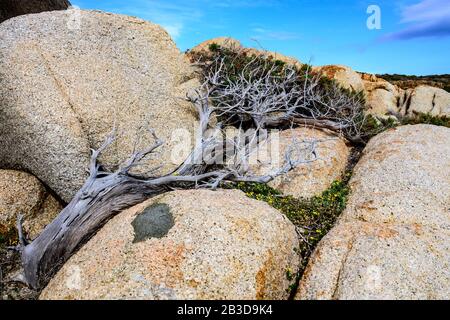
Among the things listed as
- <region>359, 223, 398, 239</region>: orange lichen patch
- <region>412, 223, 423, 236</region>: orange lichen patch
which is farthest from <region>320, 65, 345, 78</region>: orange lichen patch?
<region>359, 223, 398, 239</region>: orange lichen patch

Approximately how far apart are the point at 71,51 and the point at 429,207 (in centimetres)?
1162

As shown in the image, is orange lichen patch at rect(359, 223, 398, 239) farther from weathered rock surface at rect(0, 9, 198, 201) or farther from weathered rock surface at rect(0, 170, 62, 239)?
weathered rock surface at rect(0, 170, 62, 239)

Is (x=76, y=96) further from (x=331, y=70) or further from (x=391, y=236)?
(x=331, y=70)

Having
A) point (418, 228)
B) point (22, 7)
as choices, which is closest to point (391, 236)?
point (418, 228)

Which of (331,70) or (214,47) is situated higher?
(214,47)

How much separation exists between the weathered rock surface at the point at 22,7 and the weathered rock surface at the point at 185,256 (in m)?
12.5

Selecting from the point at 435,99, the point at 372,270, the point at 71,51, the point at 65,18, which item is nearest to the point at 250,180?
the point at 372,270

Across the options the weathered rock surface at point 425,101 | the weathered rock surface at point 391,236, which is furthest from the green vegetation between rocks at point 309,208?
the weathered rock surface at point 425,101

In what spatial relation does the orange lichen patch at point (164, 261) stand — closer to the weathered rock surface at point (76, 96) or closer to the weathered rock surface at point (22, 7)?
the weathered rock surface at point (76, 96)

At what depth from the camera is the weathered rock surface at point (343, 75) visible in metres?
23.2

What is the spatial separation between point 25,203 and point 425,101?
24869 mm

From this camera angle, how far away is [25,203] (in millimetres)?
11461

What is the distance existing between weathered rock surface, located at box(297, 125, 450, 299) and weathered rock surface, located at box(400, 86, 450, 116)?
1393cm

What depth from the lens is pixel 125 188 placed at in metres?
10.0
